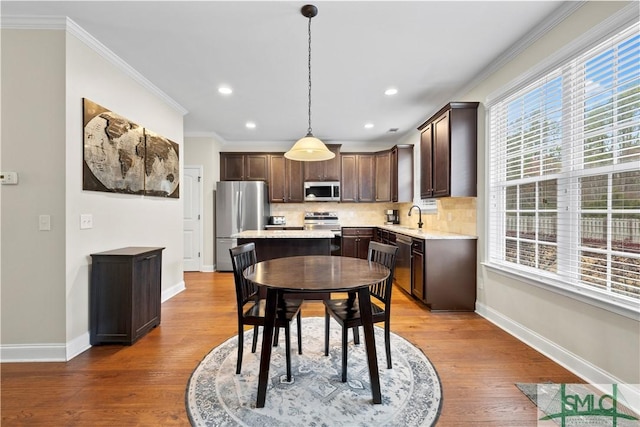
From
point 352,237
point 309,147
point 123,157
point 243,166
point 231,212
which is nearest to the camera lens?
point 309,147

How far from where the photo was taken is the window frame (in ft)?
5.71

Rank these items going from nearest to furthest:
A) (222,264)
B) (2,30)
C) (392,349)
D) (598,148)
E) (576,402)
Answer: (576,402) → (598,148) → (2,30) → (392,349) → (222,264)

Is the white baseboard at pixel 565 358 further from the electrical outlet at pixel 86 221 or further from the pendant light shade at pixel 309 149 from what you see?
the electrical outlet at pixel 86 221

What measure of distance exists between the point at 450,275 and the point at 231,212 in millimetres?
3883

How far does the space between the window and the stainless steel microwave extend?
10.6 ft

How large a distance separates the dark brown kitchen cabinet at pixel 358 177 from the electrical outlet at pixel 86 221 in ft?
13.8

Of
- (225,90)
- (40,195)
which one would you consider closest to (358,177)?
(225,90)

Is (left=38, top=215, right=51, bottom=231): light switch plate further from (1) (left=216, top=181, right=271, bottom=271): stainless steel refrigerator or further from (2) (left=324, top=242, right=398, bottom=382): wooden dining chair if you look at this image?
(1) (left=216, top=181, right=271, bottom=271): stainless steel refrigerator

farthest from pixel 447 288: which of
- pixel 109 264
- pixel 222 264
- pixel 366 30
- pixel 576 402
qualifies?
pixel 222 264

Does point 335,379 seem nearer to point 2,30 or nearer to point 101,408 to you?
point 101,408

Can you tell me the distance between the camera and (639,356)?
1613 mm

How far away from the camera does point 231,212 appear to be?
207 inches

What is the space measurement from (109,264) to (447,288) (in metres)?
3.48

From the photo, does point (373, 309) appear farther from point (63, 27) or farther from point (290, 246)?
point (63, 27)
